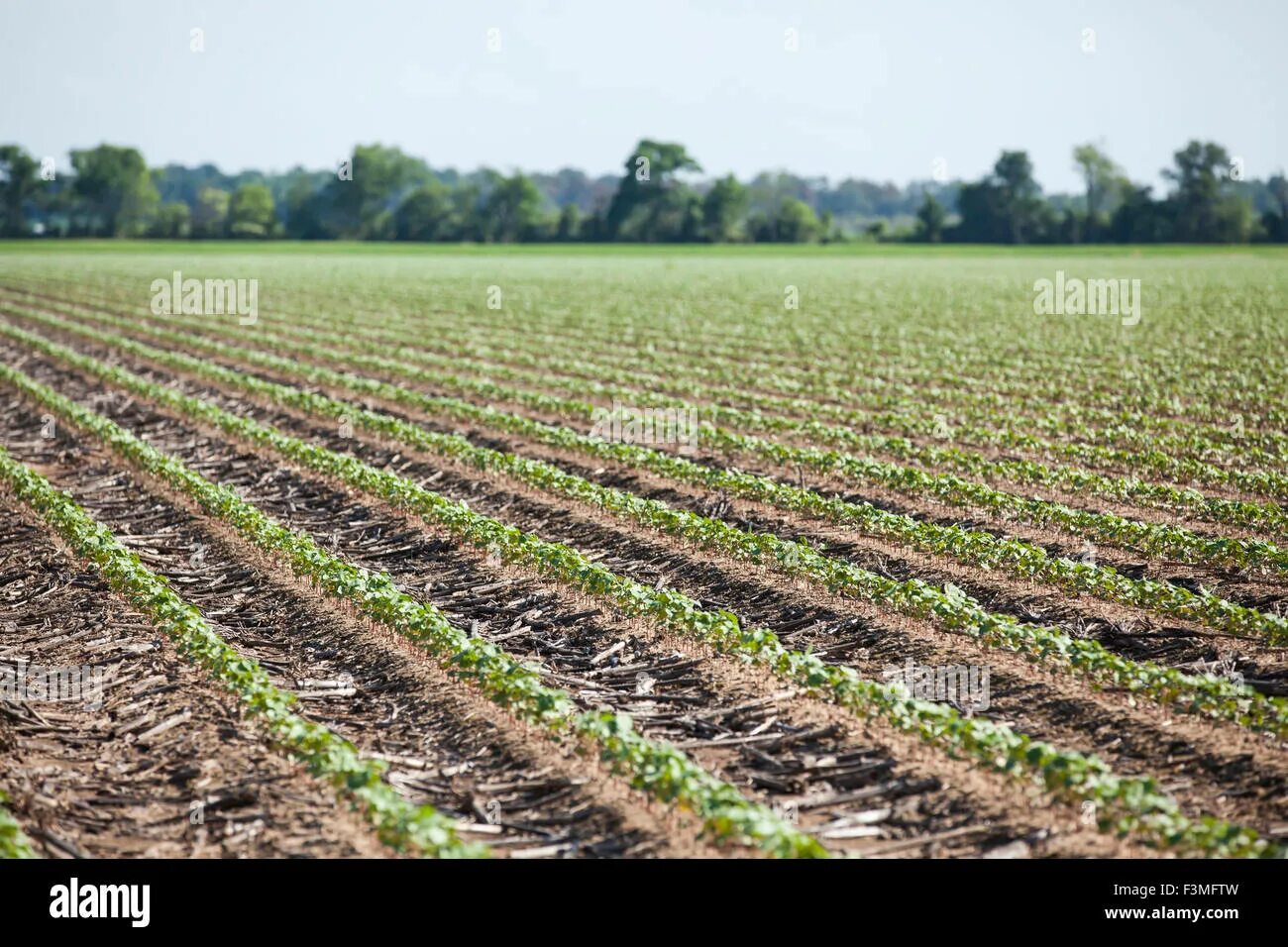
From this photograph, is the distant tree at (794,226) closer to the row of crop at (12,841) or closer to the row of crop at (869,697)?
the row of crop at (869,697)

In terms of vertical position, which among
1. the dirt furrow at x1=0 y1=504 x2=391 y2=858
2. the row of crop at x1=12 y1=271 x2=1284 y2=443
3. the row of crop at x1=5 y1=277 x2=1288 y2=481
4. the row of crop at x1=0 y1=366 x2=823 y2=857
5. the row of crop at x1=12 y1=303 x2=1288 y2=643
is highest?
the row of crop at x1=12 y1=271 x2=1284 y2=443

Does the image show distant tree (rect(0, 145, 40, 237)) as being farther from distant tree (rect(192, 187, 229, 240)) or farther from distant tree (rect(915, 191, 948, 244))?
distant tree (rect(915, 191, 948, 244))

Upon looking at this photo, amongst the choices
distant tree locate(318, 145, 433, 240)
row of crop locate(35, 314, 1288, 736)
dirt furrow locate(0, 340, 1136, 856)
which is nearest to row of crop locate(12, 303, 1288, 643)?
row of crop locate(35, 314, 1288, 736)

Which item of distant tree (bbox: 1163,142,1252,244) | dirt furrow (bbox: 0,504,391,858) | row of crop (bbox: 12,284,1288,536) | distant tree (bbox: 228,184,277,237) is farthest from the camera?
distant tree (bbox: 228,184,277,237)

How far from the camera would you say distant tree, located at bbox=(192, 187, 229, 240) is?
11081cm

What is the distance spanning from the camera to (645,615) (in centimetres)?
968

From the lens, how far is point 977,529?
11.8m

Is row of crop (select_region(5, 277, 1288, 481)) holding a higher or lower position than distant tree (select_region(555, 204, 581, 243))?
lower

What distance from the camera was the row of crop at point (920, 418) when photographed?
50.1 feet

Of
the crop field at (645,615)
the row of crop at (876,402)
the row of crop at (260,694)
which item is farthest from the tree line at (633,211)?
the row of crop at (260,694)

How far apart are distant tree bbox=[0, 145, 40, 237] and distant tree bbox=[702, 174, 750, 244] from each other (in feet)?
199

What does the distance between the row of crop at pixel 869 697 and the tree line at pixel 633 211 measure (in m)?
97.3

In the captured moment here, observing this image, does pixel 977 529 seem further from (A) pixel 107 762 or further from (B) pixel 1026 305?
(B) pixel 1026 305

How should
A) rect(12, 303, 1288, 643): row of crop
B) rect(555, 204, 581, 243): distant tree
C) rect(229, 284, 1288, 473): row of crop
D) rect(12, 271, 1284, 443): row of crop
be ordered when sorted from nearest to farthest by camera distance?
rect(12, 303, 1288, 643): row of crop, rect(229, 284, 1288, 473): row of crop, rect(12, 271, 1284, 443): row of crop, rect(555, 204, 581, 243): distant tree
